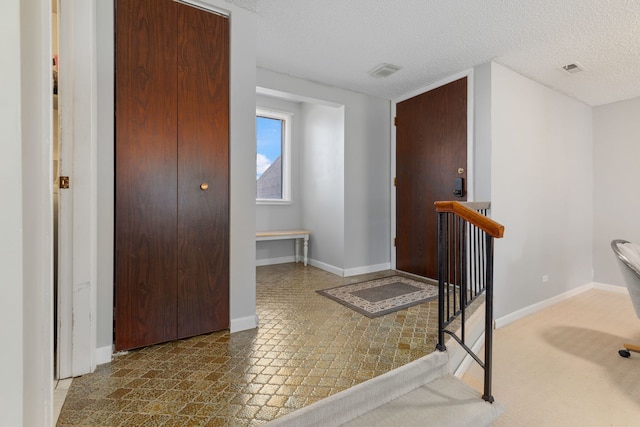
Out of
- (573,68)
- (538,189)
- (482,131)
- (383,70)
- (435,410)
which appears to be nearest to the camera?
(435,410)

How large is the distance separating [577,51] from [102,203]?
395 centimetres

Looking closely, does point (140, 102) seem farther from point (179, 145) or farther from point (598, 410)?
point (598, 410)

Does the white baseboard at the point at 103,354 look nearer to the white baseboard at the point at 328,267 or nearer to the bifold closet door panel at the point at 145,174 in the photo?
the bifold closet door panel at the point at 145,174

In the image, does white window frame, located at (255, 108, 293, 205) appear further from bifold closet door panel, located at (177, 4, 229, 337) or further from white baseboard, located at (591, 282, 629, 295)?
white baseboard, located at (591, 282, 629, 295)

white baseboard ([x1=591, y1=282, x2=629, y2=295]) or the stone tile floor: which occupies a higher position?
the stone tile floor

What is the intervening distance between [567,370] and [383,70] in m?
3.08

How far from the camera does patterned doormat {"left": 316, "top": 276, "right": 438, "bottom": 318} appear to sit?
2721 mm

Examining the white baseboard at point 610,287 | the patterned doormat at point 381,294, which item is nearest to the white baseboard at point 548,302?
the white baseboard at point 610,287

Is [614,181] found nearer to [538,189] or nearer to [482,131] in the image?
[538,189]

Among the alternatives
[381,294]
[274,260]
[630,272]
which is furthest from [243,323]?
[630,272]

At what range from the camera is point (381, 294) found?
3123mm

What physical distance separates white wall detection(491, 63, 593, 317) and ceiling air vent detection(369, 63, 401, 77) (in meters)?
0.94

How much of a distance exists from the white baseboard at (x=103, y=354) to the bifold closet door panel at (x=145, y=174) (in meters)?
0.07

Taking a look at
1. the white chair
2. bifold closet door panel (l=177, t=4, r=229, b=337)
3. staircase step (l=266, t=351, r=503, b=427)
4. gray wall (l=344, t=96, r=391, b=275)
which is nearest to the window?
gray wall (l=344, t=96, r=391, b=275)
